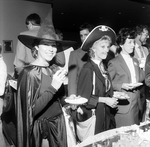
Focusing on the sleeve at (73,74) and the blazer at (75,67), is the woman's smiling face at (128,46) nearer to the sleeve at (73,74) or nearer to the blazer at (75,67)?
the blazer at (75,67)

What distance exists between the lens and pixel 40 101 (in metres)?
1.52

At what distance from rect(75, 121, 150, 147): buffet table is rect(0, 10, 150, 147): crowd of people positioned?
32 centimetres

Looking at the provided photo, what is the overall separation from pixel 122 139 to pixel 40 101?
0.64 metres

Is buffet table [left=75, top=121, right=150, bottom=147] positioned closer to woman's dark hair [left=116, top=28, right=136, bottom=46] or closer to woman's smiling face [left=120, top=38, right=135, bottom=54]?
woman's smiling face [left=120, top=38, right=135, bottom=54]

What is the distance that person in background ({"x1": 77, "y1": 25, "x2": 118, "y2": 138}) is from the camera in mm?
1939

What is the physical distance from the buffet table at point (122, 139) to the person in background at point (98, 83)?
0.39 m

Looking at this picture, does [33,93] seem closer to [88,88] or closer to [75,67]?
[88,88]

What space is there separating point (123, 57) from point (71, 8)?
18.4ft

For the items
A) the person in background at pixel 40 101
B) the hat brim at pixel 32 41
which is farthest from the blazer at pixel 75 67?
the person in background at pixel 40 101

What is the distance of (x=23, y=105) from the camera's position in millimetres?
1553

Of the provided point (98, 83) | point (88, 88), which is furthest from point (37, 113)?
point (98, 83)

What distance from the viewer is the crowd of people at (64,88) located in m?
1.55

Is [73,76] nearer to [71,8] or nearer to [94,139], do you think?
[94,139]

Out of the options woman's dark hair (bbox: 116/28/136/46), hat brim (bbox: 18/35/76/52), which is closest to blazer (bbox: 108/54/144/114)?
woman's dark hair (bbox: 116/28/136/46)
